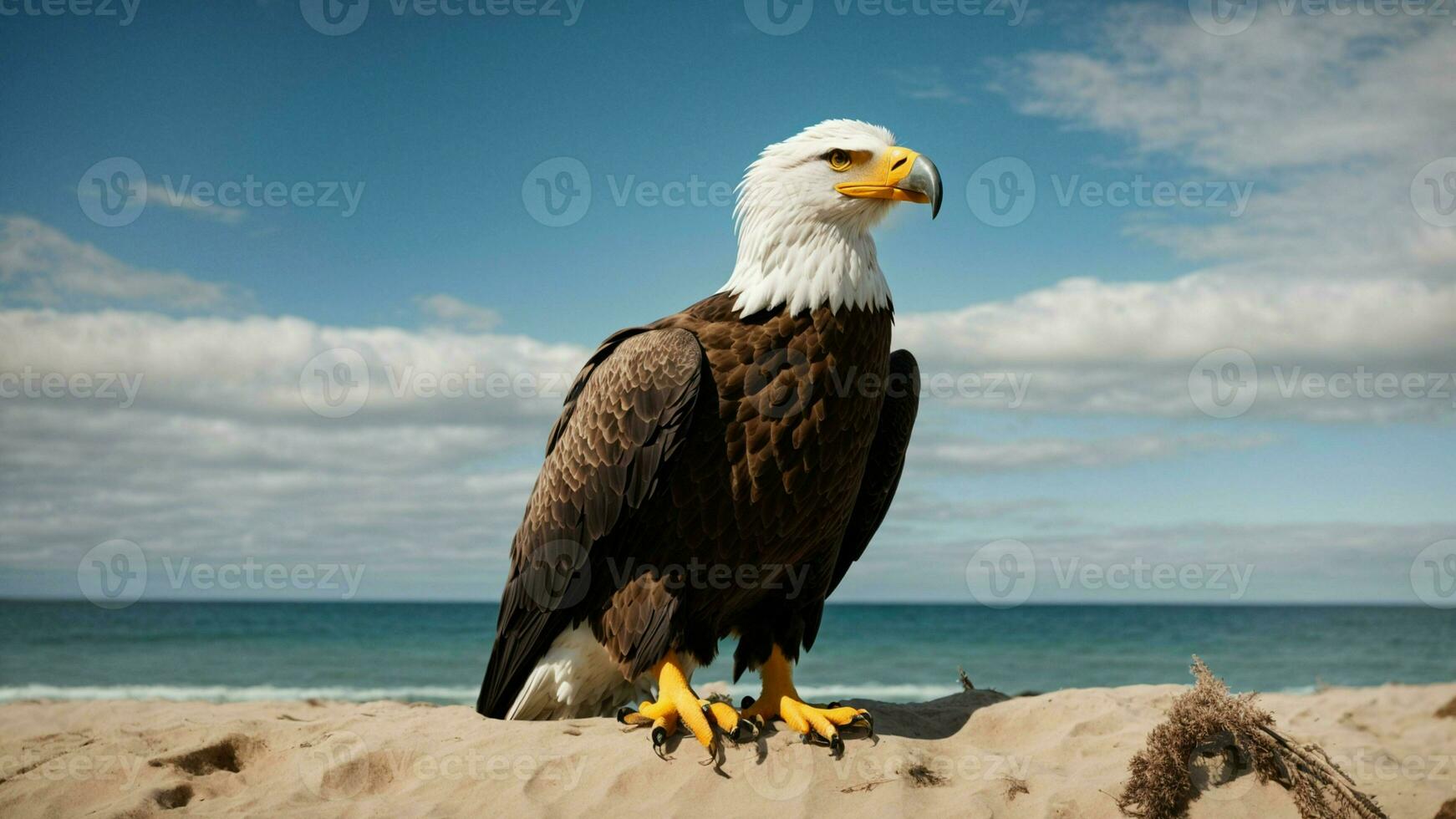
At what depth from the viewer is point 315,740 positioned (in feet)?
15.8

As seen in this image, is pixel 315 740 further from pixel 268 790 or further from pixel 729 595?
pixel 729 595

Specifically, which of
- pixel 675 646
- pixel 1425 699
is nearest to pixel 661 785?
pixel 675 646

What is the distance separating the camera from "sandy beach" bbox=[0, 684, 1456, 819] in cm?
378

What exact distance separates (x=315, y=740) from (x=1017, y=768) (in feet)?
11.2

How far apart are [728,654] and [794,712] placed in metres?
16.9

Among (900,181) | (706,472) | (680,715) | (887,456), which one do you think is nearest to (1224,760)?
(887,456)

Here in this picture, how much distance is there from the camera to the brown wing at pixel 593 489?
4305mm

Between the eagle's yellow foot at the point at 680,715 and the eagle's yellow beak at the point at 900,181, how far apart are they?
7.60 ft

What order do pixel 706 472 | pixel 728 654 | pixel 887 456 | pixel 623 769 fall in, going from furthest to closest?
pixel 728 654, pixel 887 456, pixel 706 472, pixel 623 769

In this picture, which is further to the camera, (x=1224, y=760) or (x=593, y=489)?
(x=593, y=489)

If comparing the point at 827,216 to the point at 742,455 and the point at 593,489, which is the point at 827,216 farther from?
the point at 593,489

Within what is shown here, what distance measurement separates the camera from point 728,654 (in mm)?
20766

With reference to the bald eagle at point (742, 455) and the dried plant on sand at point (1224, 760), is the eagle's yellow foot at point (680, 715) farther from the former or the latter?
the dried plant on sand at point (1224, 760)

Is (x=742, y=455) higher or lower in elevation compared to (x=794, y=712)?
higher
